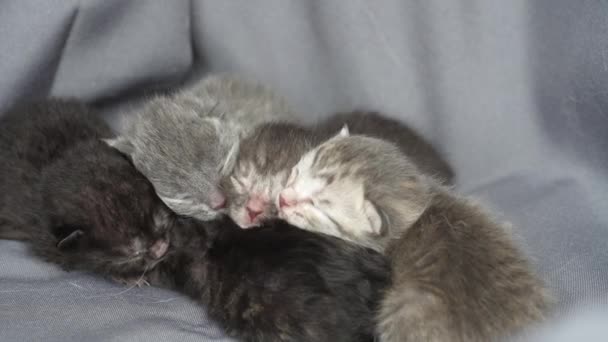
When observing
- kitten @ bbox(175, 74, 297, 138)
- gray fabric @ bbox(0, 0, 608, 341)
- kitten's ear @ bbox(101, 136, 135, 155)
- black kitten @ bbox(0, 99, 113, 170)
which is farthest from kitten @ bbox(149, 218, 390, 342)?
black kitten @ bbox(0, 99, 113, 170)

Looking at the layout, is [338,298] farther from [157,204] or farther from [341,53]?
[341,53]

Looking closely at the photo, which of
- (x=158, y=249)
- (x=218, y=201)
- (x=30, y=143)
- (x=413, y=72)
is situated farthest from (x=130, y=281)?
(x=413, y=72)

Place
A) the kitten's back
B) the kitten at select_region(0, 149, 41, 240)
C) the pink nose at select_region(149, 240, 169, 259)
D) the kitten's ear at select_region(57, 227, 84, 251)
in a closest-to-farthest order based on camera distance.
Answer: the kitten's back < the kitten's ear at select_region(57, 227, 84, 251) < the pink nose at select_region(149, 240, 169, 259) < the kitten at select_region(0, 149, 41, 240)

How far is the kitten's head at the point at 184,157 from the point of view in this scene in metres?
2.33

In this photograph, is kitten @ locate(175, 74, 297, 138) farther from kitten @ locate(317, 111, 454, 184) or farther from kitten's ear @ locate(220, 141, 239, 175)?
kitten @ locate(317, 111, 454, 184)

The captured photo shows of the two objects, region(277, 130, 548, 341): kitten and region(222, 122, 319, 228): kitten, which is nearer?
region(277, 130, 548, 341): kitten

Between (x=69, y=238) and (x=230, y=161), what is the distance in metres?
0.72

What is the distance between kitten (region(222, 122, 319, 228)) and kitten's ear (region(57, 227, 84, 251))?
579mm

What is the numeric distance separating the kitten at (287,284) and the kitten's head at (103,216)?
200 mm

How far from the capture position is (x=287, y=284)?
1959 mm

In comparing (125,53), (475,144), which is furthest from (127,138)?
(475,144)

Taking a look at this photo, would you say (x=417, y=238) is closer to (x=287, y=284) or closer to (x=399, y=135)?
(x=287, y=284)

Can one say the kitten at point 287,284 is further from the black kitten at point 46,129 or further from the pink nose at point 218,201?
the black kitten at point 46,129

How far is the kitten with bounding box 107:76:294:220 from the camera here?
2.33 m
